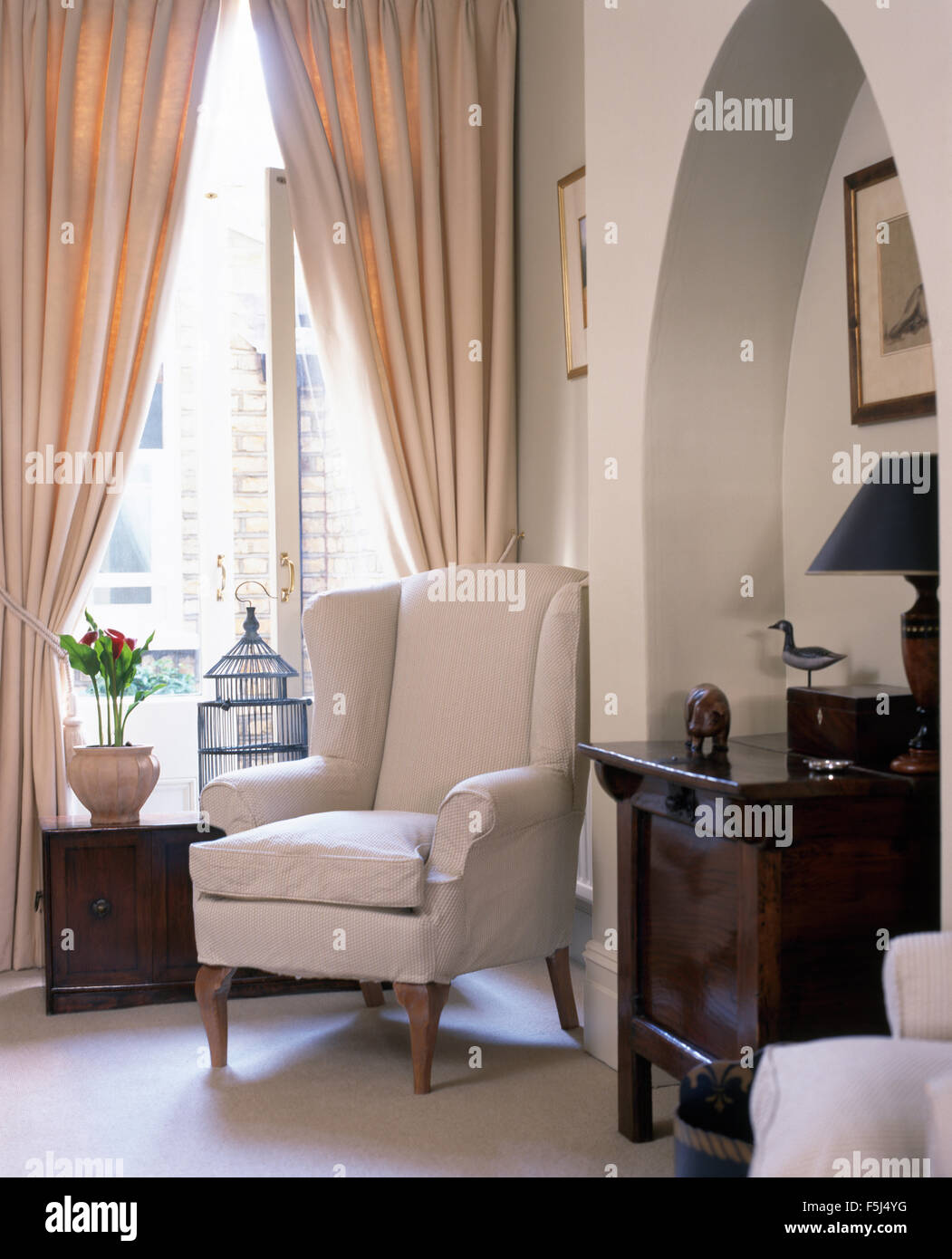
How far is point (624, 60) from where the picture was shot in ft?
8.98

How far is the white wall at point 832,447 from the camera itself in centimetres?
241

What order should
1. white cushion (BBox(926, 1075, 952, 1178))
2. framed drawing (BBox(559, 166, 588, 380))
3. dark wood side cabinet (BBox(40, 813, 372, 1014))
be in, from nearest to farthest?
white cushion (BBox(926, 1075, 952, 1178)) → dark wood side cabinet (BBox(40, 813, 372, 1014)) → framed drawing (BBox(559, 166, 588, 380))

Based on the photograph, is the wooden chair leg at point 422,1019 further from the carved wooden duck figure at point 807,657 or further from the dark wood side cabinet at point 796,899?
the carved wooden duck figure at point 807,657

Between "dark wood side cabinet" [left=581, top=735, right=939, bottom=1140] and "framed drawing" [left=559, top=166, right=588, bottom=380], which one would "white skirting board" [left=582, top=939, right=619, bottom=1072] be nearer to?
"dark wood side cabinet" [left=581, top=735, right=939, bottom=1140]

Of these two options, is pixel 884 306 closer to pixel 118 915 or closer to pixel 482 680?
pixel 482 680

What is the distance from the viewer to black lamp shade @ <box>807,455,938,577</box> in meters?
1.88

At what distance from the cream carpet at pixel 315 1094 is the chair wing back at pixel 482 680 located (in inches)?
23.4

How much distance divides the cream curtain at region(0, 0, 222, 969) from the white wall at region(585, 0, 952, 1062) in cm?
155

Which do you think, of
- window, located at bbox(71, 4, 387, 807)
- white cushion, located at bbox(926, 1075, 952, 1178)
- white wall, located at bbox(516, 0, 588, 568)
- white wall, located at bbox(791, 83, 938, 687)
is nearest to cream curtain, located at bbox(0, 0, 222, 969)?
window, located at bbox(71, 4, 387, 807)

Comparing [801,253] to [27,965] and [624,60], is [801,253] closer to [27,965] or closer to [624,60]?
[624,60]

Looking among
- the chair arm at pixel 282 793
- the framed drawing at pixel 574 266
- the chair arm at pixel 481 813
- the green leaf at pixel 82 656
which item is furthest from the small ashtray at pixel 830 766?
the green leaf at pixel 82 656

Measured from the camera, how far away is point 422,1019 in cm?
261

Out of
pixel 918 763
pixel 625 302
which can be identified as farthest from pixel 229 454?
pixel 918 763

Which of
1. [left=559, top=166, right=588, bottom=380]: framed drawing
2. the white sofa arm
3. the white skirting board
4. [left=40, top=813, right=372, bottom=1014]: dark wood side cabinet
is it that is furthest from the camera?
[left=559, top=166, right=588, bottom=380]: framed drawing
